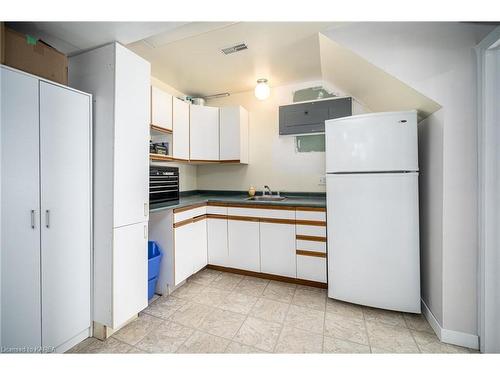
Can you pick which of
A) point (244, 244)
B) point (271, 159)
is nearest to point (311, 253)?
point (244, 244)

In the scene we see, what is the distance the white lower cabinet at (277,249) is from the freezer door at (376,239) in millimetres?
443

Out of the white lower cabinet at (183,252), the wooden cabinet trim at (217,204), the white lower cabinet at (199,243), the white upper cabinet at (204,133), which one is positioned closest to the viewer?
the white lower cabinet at (183,252)

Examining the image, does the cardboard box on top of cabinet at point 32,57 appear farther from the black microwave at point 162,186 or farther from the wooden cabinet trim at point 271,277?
the wooden cabinet trim at point 271,277

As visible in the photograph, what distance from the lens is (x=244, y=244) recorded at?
7.90ft

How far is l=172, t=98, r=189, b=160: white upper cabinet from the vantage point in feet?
7.88

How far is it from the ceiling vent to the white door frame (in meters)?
1.67

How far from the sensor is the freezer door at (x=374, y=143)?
64.6 inches

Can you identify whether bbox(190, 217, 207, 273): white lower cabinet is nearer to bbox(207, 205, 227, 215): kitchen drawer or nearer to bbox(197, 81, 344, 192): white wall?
bbox(207, 205, 227, 215): kitchen drawer

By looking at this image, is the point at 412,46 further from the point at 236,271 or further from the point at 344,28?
the point at 236,271

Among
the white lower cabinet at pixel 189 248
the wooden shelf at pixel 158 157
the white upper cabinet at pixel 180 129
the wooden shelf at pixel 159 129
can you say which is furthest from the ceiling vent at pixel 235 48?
the white lower cabinet at pixel 189 248

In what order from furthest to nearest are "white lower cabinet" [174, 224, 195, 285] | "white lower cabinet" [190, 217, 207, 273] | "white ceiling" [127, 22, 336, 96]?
1. "white lower cabinet" [190, 217, 207, 273]
2. "white lower cabinet" [174, 224, 195, 285]
3. "white ceiling" [127, 22, 336, 96]

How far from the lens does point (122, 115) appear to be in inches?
57.9

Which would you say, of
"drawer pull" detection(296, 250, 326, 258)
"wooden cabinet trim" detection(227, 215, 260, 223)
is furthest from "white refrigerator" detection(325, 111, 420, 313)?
"wooden cabinet trim" detection(227, 215, 260, 223)

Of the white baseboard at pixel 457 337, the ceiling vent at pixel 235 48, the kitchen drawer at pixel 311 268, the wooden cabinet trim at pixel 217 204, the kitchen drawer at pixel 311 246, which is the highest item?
the ceiling vent at pixel 235 48
